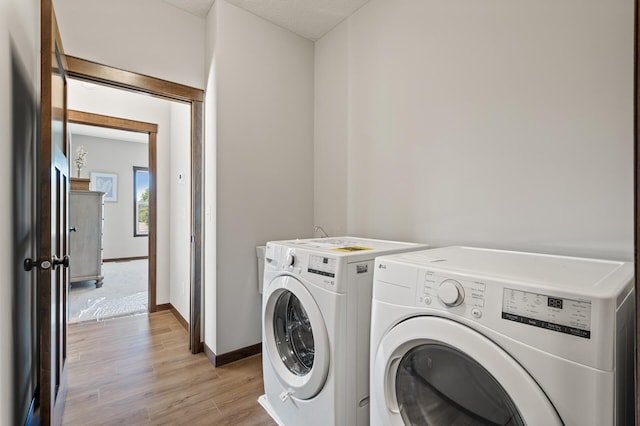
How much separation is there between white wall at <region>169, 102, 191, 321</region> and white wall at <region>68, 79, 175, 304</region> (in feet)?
0.21

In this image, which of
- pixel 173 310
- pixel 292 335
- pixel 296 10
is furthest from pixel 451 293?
pixel 173 310

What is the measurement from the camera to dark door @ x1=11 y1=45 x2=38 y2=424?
3.87 ft

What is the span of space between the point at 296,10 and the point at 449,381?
242 centimetres

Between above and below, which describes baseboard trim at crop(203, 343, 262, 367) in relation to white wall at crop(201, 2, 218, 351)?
A: below

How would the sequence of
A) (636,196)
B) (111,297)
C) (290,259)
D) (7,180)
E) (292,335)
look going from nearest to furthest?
(636,196) < (7,180) < (290,259) < (292,335) < (111,297)

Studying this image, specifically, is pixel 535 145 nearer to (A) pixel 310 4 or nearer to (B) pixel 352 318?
(B) pixel 352 318

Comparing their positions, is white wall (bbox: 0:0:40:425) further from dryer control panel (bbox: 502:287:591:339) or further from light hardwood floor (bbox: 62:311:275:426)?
dryer control panel (bbox: 502:287:591:339)

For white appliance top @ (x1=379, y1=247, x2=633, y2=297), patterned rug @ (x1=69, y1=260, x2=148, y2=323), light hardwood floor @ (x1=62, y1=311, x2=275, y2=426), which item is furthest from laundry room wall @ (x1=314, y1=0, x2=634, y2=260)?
patterned rug @ (x1=69, y1=260, x2=148, y2=323)

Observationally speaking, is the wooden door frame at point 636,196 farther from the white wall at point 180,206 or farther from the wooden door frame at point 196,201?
the white wall at point 180,206

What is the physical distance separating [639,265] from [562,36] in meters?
A: 1.21

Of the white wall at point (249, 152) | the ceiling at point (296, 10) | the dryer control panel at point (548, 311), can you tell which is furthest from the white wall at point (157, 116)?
the dryer control panel at point (548, 311)

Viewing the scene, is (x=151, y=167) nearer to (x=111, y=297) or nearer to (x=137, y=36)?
(x=137, y=36)

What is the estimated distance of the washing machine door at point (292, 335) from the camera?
133 cm

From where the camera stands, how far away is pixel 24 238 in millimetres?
1326
